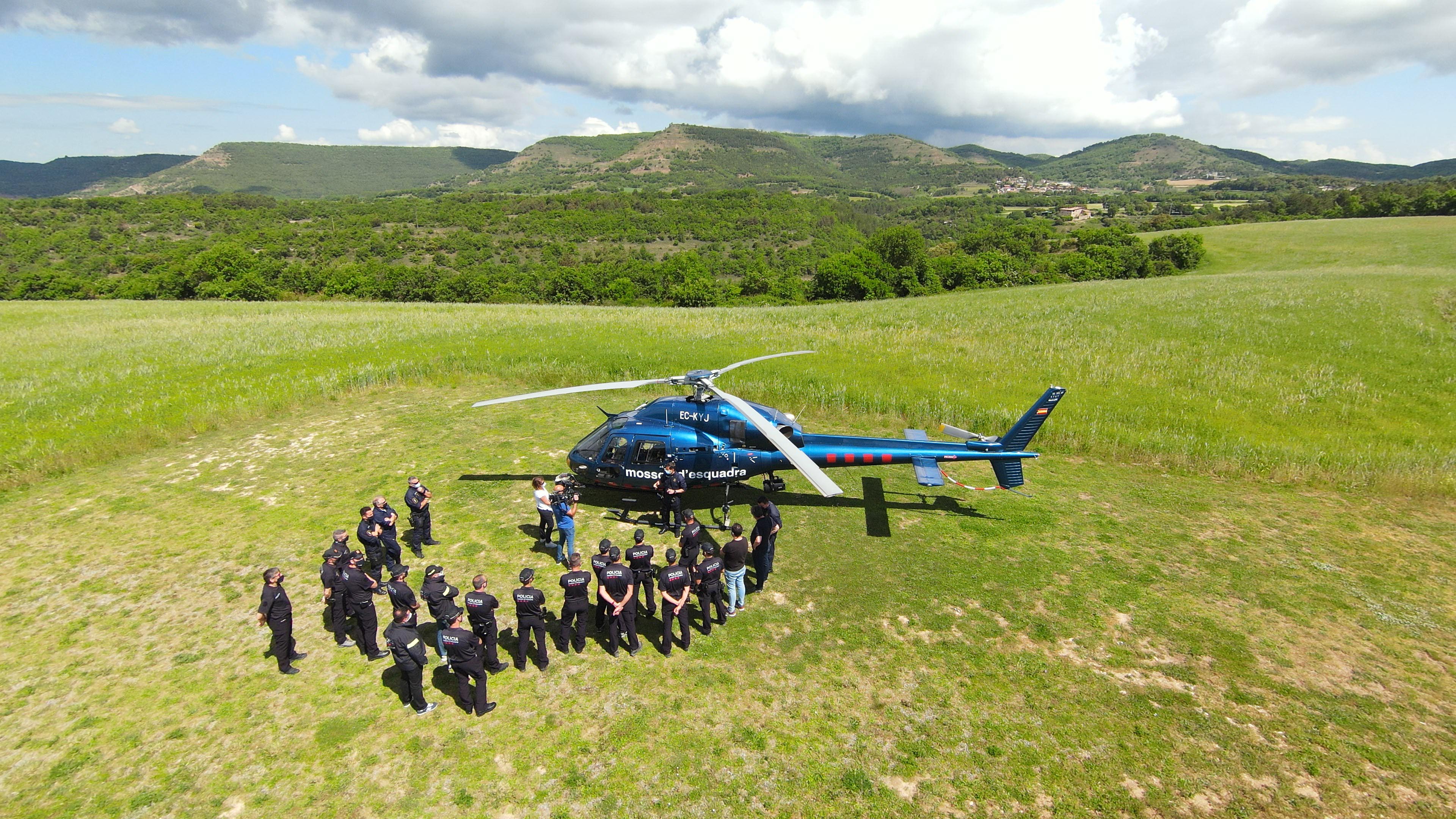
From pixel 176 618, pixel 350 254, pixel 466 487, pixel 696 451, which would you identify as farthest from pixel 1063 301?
pixel 350 254

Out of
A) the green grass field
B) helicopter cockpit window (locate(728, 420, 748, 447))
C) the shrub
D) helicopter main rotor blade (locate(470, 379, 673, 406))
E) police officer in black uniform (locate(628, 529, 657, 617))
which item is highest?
the shrub

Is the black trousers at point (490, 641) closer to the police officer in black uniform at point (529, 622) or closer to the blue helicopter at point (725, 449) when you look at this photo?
the police officer in black uniform at point (529, 622)

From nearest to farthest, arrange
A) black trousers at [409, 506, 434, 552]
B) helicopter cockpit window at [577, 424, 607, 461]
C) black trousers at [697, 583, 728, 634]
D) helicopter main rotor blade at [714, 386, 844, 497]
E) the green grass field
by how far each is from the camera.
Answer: the green grass field
helicopter main rotor blade at [714, 386, 844, 497]
black trousers at [697, 583, 728, 634]
black trousers at [409, 506, 434, 552]
helicopter cockpit window at [577, 424, 607, 461]

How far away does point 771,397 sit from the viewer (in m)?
24.3

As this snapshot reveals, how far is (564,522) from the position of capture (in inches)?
470

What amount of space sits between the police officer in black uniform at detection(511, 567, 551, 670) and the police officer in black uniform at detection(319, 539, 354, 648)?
3.05m

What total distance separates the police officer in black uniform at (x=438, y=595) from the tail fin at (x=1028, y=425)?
1167 centimetres

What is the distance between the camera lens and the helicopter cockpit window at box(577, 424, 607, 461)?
14008 millimetres

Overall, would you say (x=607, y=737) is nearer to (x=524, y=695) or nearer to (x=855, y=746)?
(x=524, y=695)

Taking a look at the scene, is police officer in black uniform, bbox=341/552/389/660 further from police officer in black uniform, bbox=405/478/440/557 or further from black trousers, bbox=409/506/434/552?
black trousers, bbox=409/506/434/552

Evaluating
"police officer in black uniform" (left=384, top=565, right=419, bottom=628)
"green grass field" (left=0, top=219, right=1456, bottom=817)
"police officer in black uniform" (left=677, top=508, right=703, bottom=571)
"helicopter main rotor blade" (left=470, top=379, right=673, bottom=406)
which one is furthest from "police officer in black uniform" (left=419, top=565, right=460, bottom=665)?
"helicopter main rotor blade" (left=470, top=379, right=673, bottom=406)

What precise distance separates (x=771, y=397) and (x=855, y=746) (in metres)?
17.3

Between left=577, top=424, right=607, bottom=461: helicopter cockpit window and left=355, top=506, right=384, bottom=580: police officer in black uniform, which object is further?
left=577, top=424, right=607, bottom=461: helicopter cockpit window

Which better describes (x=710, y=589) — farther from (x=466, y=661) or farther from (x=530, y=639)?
(x=466, y=661)
